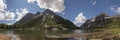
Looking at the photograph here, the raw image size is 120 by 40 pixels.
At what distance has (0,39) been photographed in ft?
152

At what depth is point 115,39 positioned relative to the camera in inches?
2188

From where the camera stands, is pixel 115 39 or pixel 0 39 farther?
pixel 115 39

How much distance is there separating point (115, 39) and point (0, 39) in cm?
2305
